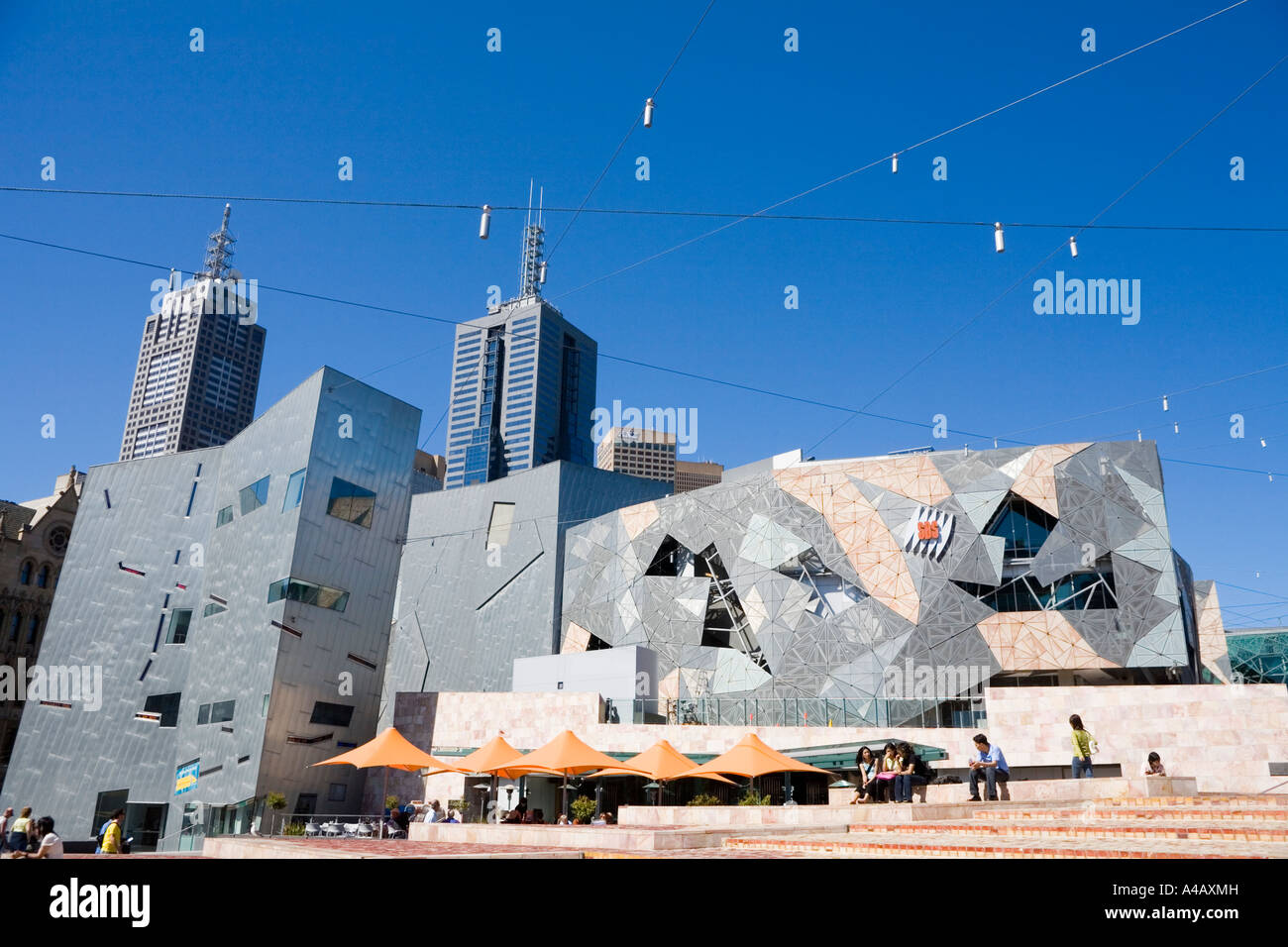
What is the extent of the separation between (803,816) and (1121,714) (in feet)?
46.8

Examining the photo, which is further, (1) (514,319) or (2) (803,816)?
(1) (514,319)

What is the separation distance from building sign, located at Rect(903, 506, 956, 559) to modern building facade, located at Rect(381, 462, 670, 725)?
→ 1900cm

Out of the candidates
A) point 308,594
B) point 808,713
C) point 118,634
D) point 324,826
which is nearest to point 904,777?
point 808,713

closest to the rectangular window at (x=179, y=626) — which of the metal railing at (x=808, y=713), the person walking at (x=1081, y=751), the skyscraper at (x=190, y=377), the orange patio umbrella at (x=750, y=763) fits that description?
the metal railing at (x=808, y=713)

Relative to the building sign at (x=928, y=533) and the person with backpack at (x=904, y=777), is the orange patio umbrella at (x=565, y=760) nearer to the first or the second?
the person with backpack at (x=904, y=777)

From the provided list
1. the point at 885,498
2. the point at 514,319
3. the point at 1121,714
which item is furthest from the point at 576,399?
the point at 1121,714

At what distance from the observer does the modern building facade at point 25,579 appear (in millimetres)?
53562

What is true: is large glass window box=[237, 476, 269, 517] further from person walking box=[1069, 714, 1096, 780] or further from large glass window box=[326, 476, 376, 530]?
person walking box=[1069, 714, 1096, 780]

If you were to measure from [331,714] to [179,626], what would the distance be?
27.7 feet

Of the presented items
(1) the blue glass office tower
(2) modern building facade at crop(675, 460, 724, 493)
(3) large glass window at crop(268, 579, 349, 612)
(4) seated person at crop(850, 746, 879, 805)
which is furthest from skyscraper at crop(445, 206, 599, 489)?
(4) seated person at crop(850, 746, 879, 805)

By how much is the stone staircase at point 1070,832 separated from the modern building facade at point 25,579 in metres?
52.8
